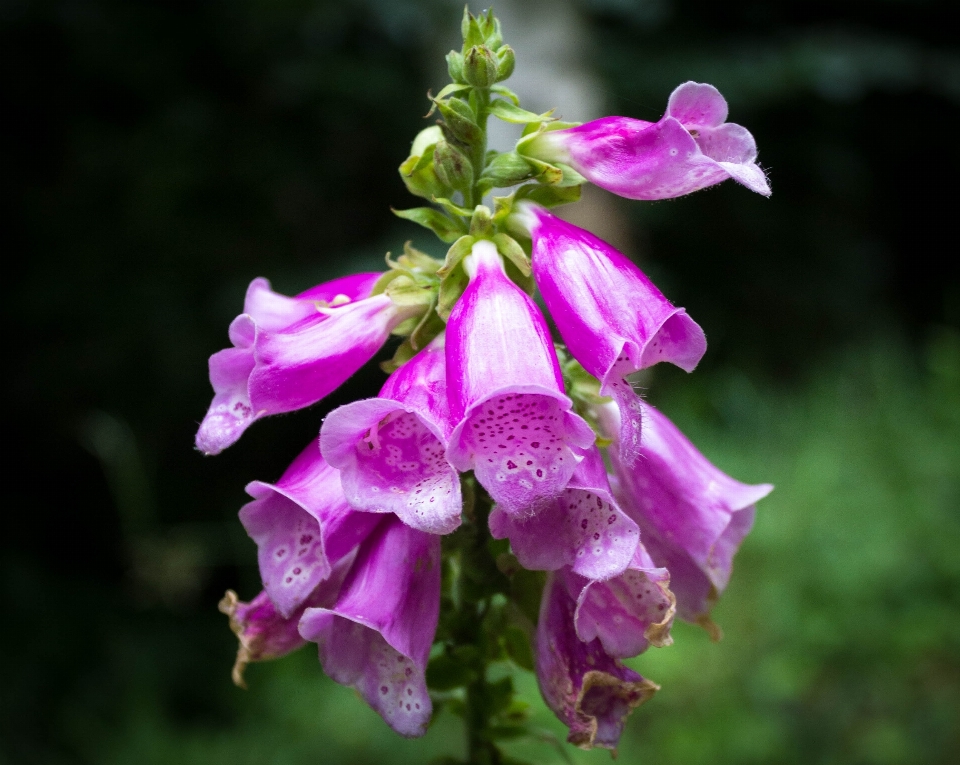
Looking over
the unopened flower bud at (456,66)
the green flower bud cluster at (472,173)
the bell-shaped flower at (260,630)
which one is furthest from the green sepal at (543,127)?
the bell-shaped flower at (260,630)

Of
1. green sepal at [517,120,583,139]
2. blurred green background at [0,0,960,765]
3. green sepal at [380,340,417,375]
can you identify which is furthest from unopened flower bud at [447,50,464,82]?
blurred green background at [0,0,960,765]

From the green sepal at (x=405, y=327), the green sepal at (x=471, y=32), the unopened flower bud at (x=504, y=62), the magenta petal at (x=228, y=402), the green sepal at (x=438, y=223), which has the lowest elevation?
the magenta petal at (x=228, y=402)

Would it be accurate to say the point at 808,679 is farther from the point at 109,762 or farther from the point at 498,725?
the point at 109,762

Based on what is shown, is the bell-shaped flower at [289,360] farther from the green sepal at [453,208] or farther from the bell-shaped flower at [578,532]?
the bell-shaped flower at [578,532]

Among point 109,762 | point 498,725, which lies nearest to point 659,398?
point 109,762

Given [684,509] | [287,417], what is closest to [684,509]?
[684,509]

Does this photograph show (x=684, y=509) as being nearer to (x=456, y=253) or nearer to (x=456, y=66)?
(x=456, y=253)

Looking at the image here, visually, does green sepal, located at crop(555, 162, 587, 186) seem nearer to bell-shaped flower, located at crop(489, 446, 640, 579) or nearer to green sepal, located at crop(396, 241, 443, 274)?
green sepal, located at crop(396, 241, 443, 274)
